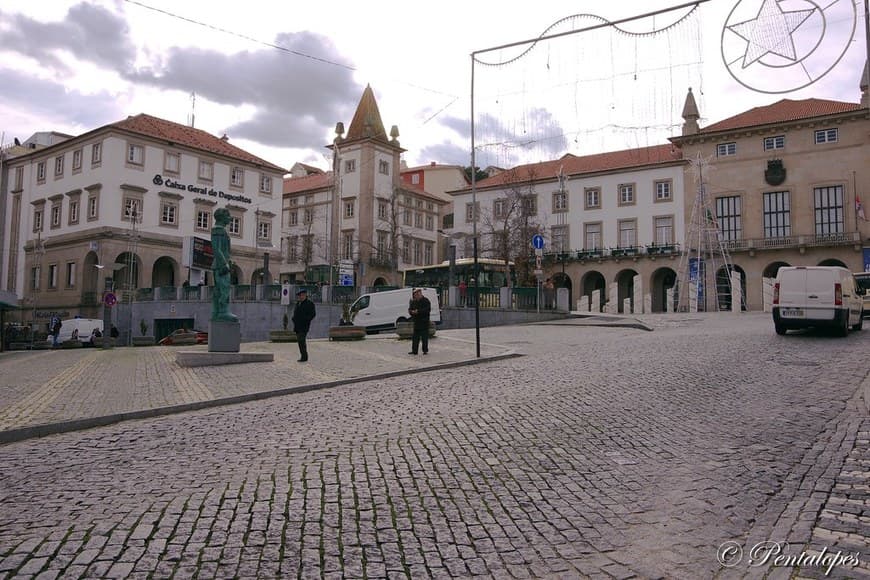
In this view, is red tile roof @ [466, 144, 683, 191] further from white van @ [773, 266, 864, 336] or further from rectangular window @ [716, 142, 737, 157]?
white van @ [773, 266, 864, 336]

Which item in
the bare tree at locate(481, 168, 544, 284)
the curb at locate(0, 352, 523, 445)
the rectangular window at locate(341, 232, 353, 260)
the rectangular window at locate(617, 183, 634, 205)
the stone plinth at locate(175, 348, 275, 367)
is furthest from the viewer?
the rectangular window at locate(341, 232, 353, 260)

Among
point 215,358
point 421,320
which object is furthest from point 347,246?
point 215,358

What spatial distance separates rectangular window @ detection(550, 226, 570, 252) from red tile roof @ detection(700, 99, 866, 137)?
15.0 m

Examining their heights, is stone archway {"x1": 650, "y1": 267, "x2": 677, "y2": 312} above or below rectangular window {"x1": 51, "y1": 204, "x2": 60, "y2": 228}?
below

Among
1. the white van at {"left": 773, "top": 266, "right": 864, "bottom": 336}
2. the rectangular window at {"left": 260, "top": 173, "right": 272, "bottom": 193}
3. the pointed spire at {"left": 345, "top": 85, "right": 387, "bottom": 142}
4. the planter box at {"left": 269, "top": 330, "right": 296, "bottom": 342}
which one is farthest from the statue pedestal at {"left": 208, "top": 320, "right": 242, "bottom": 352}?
the pointed spire at {"left": 345, "top": 85, "right": 387, "bottom": 142}

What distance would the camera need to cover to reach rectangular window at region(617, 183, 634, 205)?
60719 mm

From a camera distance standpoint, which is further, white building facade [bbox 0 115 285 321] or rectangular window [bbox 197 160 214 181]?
rectangular window [bbox 197 160 214 181]

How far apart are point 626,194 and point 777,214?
41.6ft

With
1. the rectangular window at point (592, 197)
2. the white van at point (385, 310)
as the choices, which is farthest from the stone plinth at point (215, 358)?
the rectangular window at point (592, 197)

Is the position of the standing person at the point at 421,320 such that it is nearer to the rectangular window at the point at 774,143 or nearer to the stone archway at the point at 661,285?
the stone archway at the point at 661,285

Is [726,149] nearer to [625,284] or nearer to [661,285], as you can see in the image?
[661,285]

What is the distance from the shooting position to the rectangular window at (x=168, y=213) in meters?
52.8

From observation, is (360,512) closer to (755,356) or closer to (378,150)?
(755,356)

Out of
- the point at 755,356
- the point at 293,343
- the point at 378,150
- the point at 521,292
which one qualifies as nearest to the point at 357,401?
the point at 755,356
